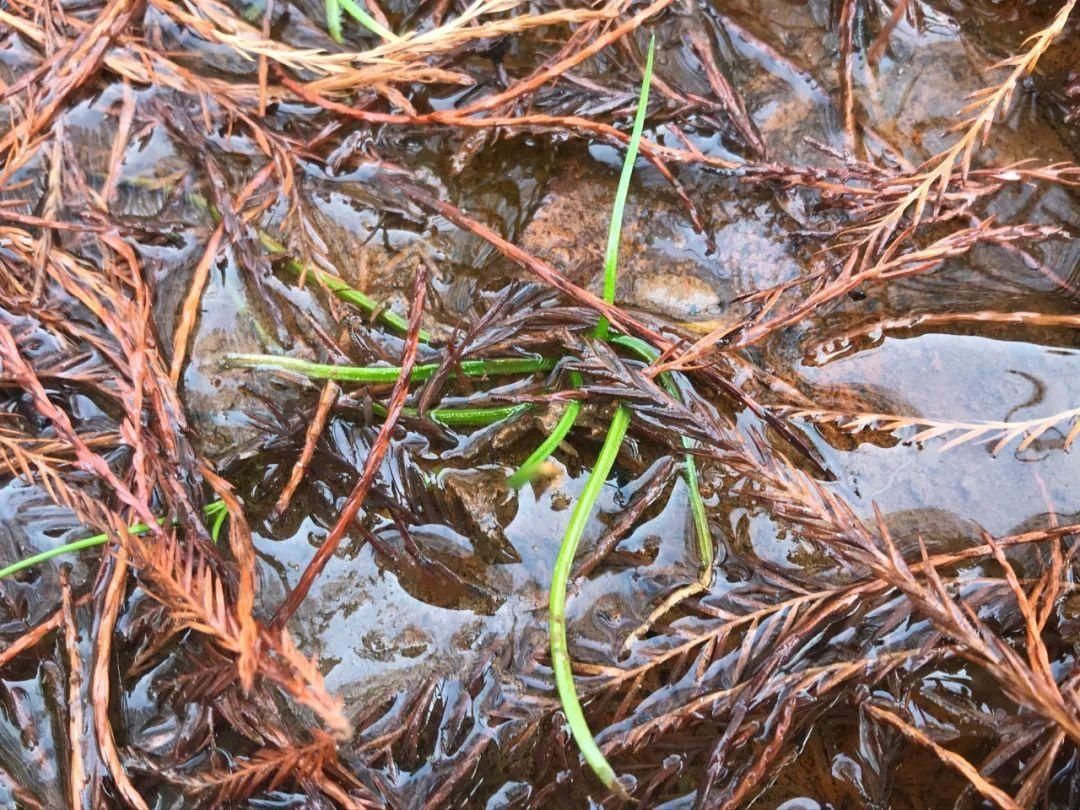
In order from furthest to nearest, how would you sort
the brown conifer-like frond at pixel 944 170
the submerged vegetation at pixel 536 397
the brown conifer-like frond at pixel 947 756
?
the brown conifer-like frond at pixel 944 170 → the submerged vegetation at pixel 536 397 → the brown conifer-like frond at pixel 947 756

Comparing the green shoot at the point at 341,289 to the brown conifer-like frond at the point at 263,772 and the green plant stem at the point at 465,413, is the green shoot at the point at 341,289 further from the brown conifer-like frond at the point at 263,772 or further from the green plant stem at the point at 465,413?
the brown conifer-like frond at the point at 263,772

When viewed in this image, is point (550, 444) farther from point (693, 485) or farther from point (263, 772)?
point (263, 772)

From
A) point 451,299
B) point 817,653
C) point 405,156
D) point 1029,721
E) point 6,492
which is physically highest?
point 405,156

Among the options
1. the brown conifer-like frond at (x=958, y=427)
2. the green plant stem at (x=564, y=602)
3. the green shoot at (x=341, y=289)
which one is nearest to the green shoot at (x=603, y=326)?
the green plant stem at (x=564, y=602)

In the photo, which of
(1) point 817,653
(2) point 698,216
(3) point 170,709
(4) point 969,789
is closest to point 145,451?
(3) point 170,709

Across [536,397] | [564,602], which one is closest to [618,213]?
[536,397]

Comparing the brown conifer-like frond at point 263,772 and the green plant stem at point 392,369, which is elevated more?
the green plant stem at point 392,369

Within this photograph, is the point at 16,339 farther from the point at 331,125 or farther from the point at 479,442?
the point at 479,442
